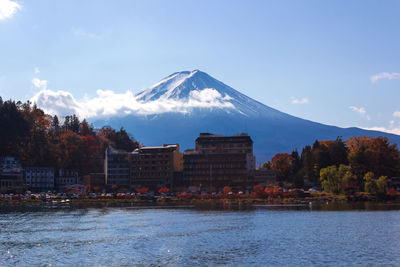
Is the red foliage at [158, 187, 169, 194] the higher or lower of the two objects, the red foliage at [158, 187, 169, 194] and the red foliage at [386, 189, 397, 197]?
the higher

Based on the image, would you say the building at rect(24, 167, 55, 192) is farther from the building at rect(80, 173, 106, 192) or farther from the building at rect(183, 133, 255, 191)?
the building at rect(183, 133, 255, 191)

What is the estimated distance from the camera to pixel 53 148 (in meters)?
170

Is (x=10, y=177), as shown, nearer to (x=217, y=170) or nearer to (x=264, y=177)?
(x=217, y=170)

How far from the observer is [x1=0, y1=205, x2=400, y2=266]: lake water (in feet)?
133

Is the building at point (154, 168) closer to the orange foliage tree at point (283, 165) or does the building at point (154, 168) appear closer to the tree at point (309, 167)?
the orange foliage tree at point (283, 165)

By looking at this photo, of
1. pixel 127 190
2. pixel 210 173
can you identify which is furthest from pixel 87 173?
pixel 210 173

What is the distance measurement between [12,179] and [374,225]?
4665 inches

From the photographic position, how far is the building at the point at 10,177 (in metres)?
150

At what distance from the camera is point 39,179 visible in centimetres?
15962

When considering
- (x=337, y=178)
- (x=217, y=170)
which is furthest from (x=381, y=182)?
(x=217, y=170)

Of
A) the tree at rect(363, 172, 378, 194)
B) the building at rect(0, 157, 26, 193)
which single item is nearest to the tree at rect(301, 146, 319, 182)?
the tree at rect(363, 172, 378, 194)

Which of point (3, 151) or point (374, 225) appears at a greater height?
point (3, 151)

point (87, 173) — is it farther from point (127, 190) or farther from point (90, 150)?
point (127, 190)

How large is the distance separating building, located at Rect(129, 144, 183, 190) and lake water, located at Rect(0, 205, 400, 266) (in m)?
82.0
